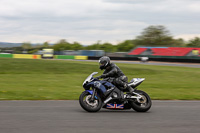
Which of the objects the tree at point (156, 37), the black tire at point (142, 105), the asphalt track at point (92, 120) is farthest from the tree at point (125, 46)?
the asphalt track at point (92, 120)

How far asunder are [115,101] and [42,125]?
2504 millimetres

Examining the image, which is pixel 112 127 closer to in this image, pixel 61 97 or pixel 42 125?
pixel 42 125

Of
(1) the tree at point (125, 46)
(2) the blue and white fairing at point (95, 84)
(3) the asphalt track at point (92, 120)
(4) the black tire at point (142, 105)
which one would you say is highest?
(1) the tree at point (125, 46)

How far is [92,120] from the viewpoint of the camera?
6.51 m

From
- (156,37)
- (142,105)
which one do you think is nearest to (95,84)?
(142,105)

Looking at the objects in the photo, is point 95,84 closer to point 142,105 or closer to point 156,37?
point 142,105

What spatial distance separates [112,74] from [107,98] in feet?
2.07

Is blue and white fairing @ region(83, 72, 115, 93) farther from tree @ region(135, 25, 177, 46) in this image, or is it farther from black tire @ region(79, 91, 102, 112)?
tree @ region(135, 25, 177, 46)

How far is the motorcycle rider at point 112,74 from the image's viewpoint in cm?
762

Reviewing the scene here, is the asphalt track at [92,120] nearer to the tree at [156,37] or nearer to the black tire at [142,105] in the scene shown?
the black tire at [142,105]

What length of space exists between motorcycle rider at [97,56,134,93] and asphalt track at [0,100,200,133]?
73 cm

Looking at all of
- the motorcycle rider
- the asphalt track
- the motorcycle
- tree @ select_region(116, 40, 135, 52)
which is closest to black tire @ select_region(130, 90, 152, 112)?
the motorcycle

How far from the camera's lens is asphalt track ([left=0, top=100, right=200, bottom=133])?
18.4 ft

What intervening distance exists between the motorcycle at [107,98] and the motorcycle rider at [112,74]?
0.11m
